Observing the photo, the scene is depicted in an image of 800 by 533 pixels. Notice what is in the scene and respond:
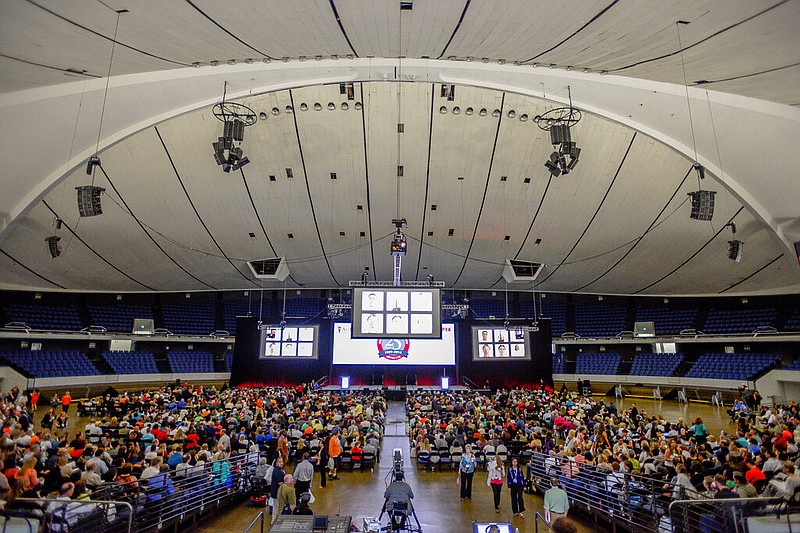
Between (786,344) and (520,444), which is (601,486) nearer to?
(520,444)

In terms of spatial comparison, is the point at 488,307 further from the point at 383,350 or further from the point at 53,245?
the point at 53,245

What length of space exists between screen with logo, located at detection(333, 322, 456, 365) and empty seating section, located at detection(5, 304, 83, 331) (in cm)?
1452

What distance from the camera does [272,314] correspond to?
3034cm

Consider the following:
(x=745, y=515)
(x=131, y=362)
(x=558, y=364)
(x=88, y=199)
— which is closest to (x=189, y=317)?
(x=131, y=362)

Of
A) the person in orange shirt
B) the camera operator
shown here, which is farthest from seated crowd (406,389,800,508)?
the camera operator

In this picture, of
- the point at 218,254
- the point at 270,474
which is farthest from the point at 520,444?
the point at 218,254

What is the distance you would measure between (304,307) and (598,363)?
62.1 ft

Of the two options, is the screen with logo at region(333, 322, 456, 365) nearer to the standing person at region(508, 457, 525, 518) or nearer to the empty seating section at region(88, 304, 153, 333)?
the empty seating section at region(88, 304, 153, 333)

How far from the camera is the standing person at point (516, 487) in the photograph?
25.3 ft

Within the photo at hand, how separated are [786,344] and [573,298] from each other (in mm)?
11099

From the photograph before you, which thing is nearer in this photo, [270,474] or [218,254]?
[270,474]

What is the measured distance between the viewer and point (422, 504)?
8.35 metres

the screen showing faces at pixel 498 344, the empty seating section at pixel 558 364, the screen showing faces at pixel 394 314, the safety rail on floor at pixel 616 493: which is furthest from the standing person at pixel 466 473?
the empty seating section at pixel 558 364

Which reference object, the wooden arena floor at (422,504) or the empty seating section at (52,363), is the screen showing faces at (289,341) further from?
the wooden arena floor at (422,504)
